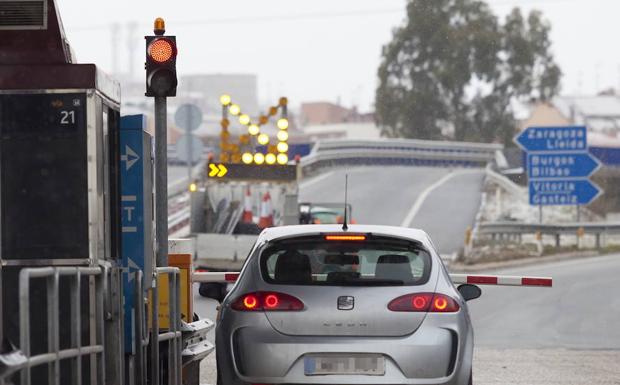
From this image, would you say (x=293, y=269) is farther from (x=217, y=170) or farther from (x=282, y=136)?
(x=217, y=170)

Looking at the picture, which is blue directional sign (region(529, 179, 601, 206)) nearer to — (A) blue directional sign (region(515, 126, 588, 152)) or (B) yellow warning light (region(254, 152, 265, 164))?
(A) blue directional sign (region(515, 126, 588, 152))

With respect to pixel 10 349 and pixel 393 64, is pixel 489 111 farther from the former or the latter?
pixel 10 349

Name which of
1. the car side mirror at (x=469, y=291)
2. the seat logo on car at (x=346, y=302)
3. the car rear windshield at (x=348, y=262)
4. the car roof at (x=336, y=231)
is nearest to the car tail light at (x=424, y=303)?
the car rear windshield at (x=348, y=262)

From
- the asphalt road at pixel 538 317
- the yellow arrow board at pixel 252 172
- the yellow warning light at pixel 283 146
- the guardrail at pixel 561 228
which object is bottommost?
the asphalt road at pixel 538 317

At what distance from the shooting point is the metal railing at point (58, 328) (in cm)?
659

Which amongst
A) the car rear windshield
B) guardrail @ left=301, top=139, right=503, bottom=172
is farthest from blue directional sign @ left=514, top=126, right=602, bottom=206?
guardrail @ left=301, top=139, right=503, bottom=172

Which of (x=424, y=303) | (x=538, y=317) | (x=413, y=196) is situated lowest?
(x=538, y=317)

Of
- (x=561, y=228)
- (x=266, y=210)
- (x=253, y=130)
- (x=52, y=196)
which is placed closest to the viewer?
(x=52, y=196)

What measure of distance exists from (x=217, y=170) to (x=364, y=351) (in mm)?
17184

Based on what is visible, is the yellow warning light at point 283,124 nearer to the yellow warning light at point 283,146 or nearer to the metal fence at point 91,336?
the yellow warning light at point 283,146

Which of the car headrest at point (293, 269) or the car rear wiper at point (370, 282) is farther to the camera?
the car headrest at point (293, 269)

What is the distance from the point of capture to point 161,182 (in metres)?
10.1

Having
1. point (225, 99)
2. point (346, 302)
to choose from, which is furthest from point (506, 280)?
point (225, 99)

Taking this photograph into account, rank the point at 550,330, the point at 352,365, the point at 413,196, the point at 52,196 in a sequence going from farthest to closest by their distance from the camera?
the point at 413,196 → the point at 550,330 → the point at 352,365 → the point at 52,196
